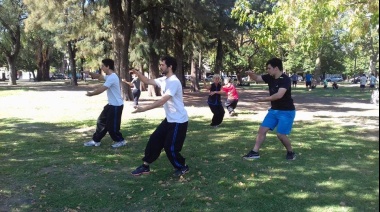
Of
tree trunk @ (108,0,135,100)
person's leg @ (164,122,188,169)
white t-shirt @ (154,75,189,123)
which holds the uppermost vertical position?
tree trunk @ (108,0,135,100)

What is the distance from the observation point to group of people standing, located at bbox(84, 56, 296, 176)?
18.3 feet

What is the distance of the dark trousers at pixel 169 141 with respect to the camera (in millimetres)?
5602

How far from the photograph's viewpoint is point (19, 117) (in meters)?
13.8

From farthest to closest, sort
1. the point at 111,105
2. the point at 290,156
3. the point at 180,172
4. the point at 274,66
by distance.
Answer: the point at 111,105, the point at 290,156, the point at 274,66, the point at 180,172

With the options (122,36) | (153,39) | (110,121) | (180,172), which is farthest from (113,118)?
(153,39)

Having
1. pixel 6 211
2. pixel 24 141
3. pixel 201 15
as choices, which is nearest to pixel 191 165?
pixel 6 211

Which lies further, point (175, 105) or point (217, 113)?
point (217, 113)

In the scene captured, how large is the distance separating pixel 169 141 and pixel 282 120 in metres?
2.01

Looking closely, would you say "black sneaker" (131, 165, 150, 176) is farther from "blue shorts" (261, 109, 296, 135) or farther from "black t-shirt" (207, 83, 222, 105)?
"black t-shirt" (207, 83, 222, 105)

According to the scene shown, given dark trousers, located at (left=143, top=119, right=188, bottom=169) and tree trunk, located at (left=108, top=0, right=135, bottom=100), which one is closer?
dark trousers, located at (left=143, top=119, right=188, bottom=169)

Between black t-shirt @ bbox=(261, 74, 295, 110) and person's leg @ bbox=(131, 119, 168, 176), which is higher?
black t-shirt @ bbox=(261, 74, 295, 110)

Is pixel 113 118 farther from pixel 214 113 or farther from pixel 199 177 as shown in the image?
pixel 214 113

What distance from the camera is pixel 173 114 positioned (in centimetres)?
559

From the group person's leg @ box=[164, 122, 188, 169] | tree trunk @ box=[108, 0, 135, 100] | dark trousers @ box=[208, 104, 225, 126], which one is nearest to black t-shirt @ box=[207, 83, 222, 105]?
dark trousers @ box=[208, 104, 225, 126]
